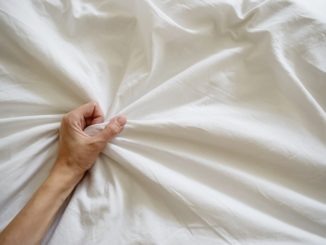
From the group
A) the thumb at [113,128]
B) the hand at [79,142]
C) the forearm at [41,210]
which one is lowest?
the forearm at [41,210]

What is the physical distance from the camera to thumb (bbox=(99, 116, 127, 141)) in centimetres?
58

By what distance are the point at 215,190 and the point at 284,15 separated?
0.41 metres

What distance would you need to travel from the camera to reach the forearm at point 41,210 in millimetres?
511

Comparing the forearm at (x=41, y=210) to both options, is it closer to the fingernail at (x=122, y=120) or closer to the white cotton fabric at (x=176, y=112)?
the white cotton fabric at (x=176, y=112)

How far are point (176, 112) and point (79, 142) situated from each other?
0.72 ft

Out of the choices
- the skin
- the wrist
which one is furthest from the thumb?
the wrist

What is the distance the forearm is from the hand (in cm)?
2

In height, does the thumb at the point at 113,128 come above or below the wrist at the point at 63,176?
above

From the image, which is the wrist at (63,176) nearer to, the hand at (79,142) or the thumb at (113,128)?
the hand at (79,142)

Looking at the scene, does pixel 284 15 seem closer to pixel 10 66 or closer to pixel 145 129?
pixel 145 129

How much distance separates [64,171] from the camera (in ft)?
1.89

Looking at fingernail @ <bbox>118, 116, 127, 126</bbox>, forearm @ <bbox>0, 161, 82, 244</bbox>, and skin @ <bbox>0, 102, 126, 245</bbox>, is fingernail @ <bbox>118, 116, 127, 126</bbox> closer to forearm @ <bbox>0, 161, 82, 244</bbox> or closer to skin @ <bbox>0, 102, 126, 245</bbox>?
skin @ <bbox>0, 102, 126, 245</bbox>

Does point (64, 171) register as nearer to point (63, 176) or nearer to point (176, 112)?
point (63, 176)

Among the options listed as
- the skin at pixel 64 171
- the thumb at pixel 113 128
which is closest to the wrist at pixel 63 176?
the skin at pixel 64 171
